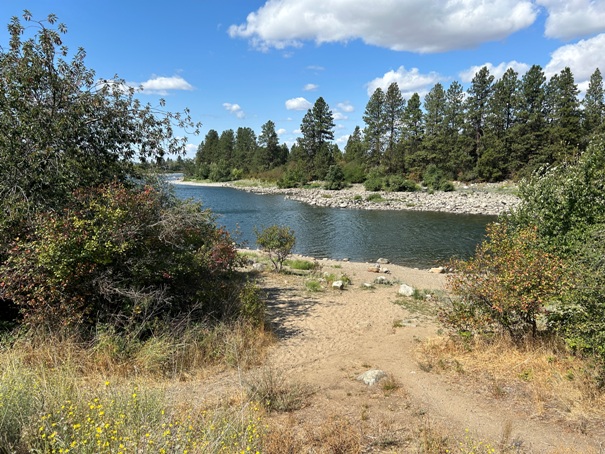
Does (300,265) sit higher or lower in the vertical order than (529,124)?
lower

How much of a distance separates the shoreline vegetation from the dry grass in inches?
1345

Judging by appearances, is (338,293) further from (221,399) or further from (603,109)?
(603,109)

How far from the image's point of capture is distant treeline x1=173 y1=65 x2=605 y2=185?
159 feet

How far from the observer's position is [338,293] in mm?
13797

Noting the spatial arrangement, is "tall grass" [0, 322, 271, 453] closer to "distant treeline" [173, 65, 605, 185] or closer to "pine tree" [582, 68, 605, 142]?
"distant treeline" [173, 65, 605, 185]

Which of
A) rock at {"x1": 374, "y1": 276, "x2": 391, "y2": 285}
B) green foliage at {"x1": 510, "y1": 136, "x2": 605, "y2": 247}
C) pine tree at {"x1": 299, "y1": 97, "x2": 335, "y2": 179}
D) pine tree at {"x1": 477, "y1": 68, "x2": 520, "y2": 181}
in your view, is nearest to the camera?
green foliage at {"x1": 510, "y1": 136, "x2": 605, "y2": 247}

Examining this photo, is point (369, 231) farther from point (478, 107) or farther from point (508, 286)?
point (478, 107)

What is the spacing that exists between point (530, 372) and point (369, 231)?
25.3 m

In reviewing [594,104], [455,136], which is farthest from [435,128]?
[594,104]

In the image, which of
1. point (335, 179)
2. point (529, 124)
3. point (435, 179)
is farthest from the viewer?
point (335, 179)

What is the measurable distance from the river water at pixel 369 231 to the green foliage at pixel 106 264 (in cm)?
823

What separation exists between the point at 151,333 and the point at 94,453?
4.79 m

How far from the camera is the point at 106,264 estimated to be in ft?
24.0

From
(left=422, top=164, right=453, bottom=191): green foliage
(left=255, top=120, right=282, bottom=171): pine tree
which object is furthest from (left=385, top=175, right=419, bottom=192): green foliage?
(left=255, top=120, right=282, bottom=171): pine tree
